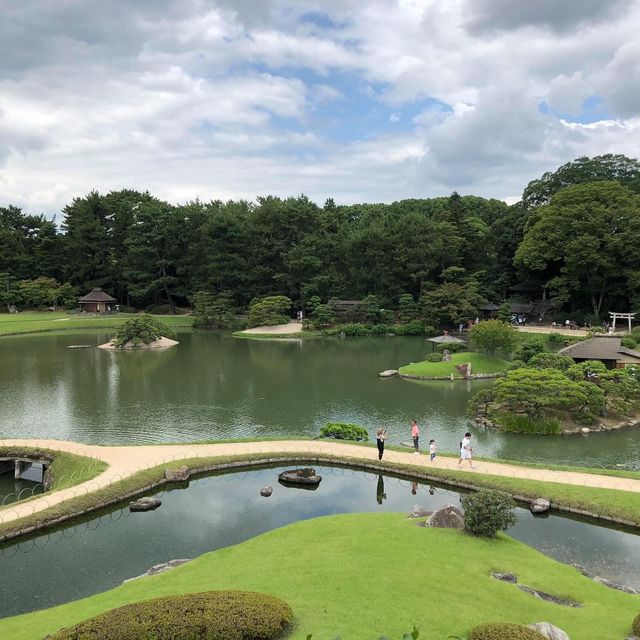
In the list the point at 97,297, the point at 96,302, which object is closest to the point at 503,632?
the point at 97,297

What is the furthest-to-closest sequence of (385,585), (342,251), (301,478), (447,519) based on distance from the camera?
(342,251), (301,478), (447,519), (385,585)

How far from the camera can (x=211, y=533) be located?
575 inches

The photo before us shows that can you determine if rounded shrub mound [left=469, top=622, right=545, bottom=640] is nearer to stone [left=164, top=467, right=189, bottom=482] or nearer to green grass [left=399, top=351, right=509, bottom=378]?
stone [left=164, top=467, right=189, bottom=482]

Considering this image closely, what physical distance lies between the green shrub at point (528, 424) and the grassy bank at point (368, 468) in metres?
7.32

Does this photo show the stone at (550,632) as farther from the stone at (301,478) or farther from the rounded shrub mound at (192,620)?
the stone at (301,478)

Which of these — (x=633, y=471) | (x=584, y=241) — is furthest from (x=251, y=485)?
(x=584, y=241)

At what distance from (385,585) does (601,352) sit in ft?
90.4

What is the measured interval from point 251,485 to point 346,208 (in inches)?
3262

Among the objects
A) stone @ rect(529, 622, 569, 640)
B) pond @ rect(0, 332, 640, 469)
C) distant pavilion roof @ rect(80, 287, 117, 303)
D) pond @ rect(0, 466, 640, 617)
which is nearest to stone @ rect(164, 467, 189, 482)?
pond @ rect(0, 466, 640, 617)

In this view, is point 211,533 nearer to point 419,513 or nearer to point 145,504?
point 145,504

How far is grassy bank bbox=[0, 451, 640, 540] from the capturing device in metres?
14.5

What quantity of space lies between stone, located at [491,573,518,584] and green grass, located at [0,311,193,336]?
182 feet

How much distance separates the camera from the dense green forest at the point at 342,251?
178ft

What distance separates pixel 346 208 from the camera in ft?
317
